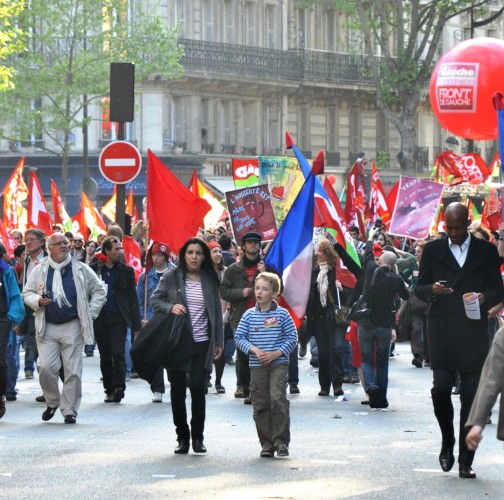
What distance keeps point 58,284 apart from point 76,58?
112 ft

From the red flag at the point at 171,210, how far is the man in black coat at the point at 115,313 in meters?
1.62

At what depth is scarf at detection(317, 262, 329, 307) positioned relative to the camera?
A: 59.6 ft

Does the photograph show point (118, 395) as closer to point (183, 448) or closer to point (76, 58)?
point (183, 448)

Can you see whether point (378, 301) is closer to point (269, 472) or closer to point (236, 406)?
point (236, 406)

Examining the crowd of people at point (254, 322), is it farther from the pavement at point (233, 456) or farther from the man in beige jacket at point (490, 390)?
the pavement at point (233, 456)

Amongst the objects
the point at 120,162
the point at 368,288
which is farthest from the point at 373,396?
the point at 120,162

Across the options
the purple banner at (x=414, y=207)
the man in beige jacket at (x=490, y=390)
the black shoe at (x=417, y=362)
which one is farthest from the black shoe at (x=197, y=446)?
the purple banner at (x=414, y=207)

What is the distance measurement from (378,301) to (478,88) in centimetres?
499

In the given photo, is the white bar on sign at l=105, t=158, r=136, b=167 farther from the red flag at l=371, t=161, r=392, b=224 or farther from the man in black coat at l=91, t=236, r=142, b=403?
the red flag at l=371, t=161, r=392, b=224

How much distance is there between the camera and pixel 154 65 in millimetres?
48781

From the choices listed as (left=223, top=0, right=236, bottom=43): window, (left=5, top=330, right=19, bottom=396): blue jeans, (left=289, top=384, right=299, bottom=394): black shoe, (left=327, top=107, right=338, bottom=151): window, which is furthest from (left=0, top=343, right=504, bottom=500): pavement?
(left=327, top=107, right=338, bottom=151): window

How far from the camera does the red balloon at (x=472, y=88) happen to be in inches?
818

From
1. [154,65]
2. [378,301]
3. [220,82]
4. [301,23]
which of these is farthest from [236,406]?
[301,23]

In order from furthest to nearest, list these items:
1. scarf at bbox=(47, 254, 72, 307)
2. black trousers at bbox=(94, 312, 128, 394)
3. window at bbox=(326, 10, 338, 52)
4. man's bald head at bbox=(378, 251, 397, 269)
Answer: window at bbox=(326, 10, 338, 52), black trousers at bbox=(94, 312, 128, 394), man's bald head at bbox=(378, 251, 397, 269), scarf at bbox=(47, 254, 72, 307)
